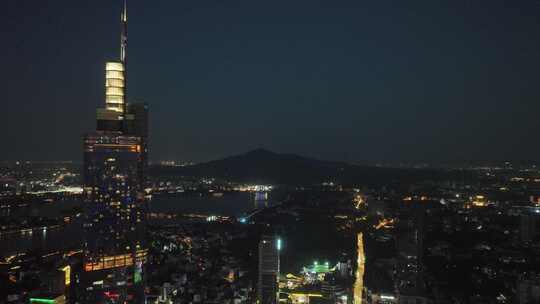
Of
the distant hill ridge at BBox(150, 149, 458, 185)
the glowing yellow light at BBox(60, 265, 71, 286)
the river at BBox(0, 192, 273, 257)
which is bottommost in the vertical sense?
the river at BBox(0, 192, 273, 257)

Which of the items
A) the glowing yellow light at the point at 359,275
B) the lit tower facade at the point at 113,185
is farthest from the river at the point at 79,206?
the glowing yellow light at the point at 359,275

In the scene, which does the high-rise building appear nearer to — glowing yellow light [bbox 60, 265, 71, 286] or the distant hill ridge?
glowing yellow light [bbox 60, 265, 71, 286]

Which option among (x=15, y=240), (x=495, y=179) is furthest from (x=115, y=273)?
(x=495, y=179)

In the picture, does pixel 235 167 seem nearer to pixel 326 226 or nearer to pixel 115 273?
pixel 326 226

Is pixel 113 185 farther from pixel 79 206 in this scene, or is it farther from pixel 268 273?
pixel 79 206

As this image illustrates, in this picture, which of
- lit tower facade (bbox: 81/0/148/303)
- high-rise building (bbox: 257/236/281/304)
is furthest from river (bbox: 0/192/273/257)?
high-rise building (bbox: 257/236/281/304)

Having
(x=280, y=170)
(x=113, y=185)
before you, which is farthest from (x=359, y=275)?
(x=280, y=170)
